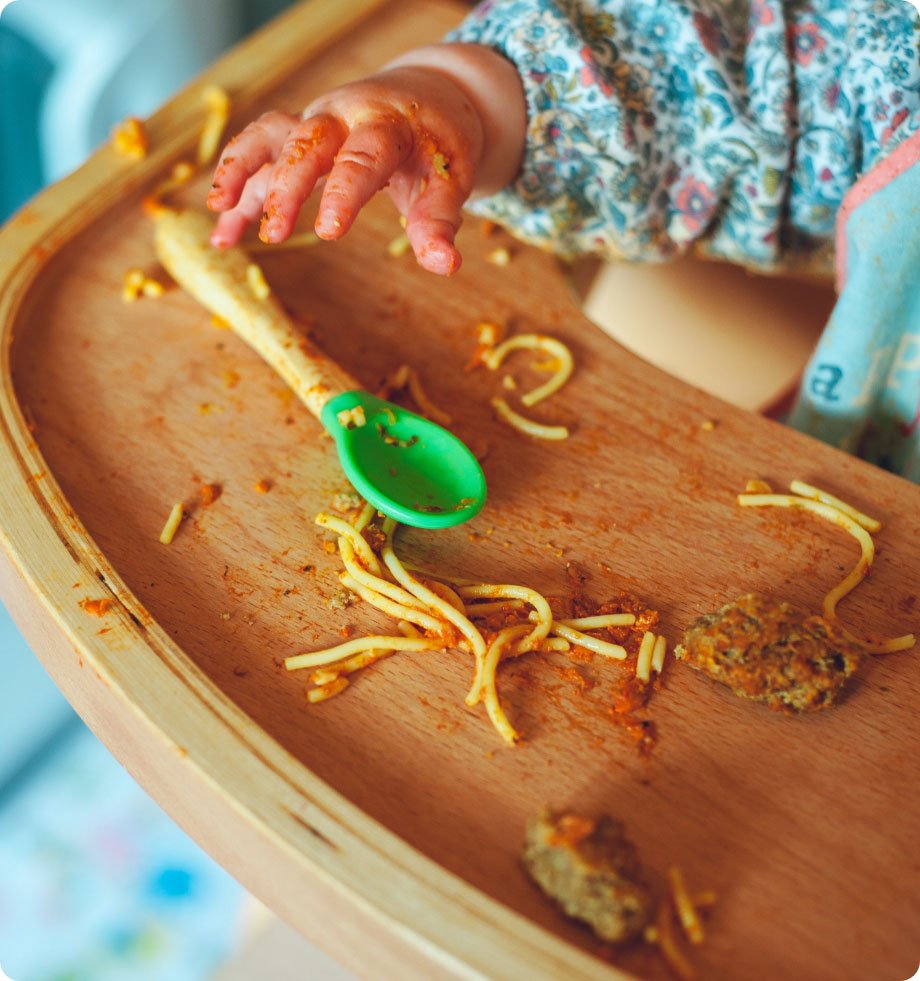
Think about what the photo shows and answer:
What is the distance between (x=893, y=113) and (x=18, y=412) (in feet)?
2.74

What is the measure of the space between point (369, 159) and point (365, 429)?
22cm

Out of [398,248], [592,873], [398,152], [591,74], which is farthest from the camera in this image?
[398,248]

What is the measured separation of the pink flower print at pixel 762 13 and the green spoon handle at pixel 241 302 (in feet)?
1.76

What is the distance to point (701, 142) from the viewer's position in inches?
39.3

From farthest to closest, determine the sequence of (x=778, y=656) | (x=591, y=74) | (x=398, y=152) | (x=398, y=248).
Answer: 1. (x=398, y=248)
2. (x=591, y=74)
3. (x=398, y=152)
4. (x=778, y=656)

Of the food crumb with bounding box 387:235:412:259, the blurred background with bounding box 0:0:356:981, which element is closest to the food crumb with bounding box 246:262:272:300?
the food crumb with bounding box 387:235:412:259

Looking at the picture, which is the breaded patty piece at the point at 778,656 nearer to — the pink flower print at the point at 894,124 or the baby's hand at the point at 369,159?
the baby's hand at the point at 369,159

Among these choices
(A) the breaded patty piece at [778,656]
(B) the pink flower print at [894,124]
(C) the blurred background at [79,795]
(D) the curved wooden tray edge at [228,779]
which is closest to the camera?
(D) the curved wooden tray edge at [228,779]

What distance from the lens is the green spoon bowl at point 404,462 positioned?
82cm

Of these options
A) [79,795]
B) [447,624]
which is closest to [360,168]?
[447,624]

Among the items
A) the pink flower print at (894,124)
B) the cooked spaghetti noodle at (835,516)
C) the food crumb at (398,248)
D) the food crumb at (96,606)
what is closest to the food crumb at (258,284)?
the food crumb at (398,248)

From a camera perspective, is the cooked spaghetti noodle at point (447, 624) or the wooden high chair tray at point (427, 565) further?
the cooked spaghetti noodle at point (447, 624)

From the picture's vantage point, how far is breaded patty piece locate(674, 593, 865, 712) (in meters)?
0.71

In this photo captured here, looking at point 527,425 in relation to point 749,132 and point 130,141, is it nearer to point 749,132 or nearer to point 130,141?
point 749,132
